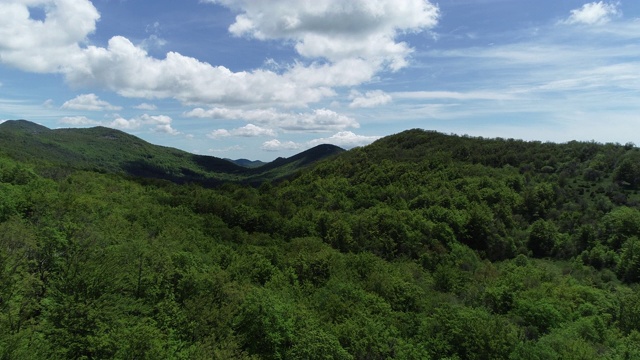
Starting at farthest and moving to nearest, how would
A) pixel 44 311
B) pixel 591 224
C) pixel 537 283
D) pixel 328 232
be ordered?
pixel 591 224 < pixel 328 232 < pixel 537 283 < pixel 44 311

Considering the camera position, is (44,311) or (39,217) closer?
(44,311)

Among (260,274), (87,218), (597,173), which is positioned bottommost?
(260,274)

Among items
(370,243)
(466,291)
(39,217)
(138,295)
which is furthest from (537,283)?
(39,217)

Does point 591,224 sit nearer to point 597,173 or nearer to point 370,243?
point 597,173

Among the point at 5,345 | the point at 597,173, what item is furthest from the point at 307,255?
the point at 597,173

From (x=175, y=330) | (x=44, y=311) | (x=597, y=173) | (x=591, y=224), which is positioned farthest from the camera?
(x=597, y=173)

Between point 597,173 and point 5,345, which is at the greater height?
point 597,173
